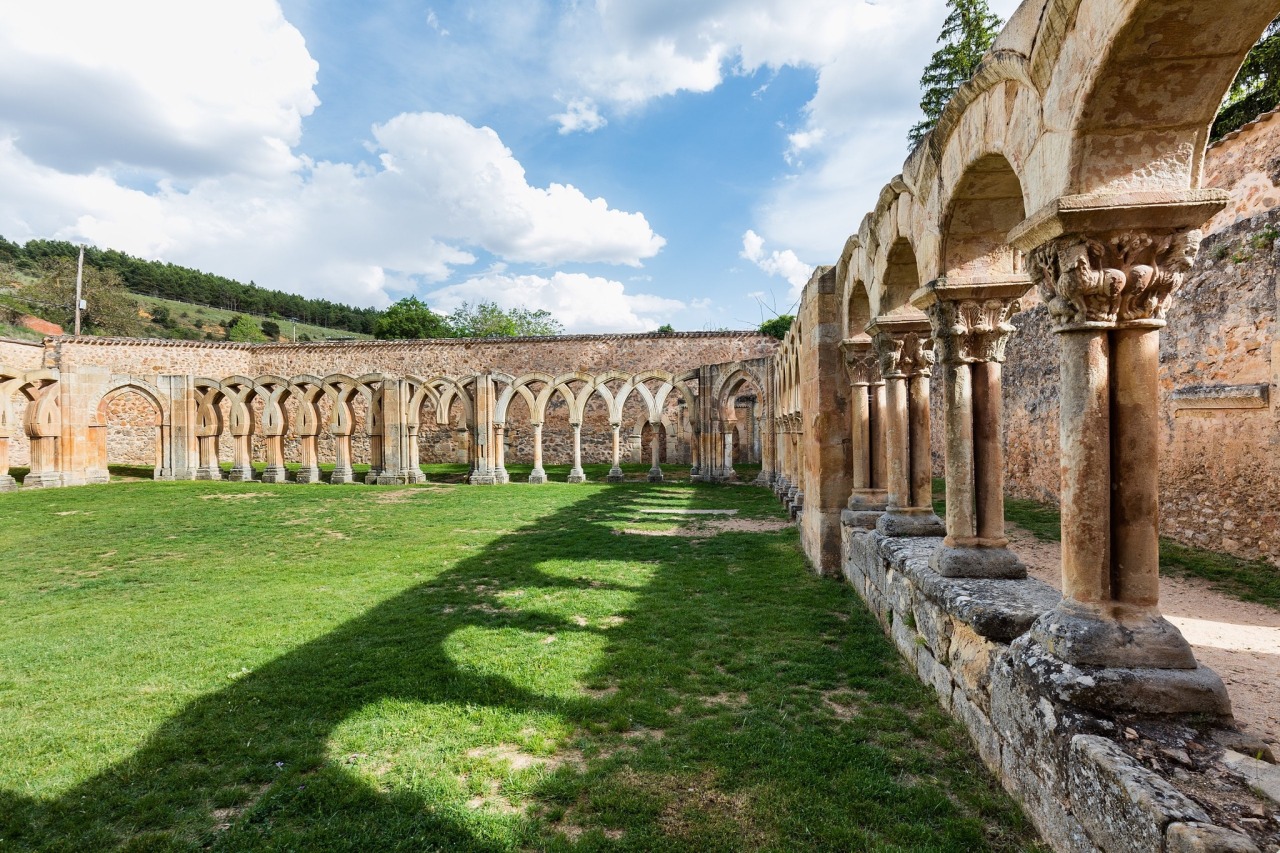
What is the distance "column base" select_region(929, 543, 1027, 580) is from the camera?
397cm

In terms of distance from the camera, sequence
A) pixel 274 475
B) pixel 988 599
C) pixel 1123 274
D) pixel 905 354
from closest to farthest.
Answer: pixel 1123 274, pixel 988 599, pixel 905 354, pixel 274 475

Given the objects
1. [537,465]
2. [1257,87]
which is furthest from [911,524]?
[537,465]

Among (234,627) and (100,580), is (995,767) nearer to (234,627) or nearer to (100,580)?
(234,627)

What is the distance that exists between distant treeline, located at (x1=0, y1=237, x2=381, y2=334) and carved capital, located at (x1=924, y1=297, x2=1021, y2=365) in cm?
7092

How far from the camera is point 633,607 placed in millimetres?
6125

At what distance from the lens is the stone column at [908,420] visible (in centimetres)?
573

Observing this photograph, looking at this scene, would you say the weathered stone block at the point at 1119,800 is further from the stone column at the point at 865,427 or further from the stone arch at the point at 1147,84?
the stone column at the point at 865,427

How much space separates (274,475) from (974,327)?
75.9 ft

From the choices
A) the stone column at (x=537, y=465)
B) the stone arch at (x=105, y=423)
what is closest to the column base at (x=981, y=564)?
the stone column at (x=537, y=465)

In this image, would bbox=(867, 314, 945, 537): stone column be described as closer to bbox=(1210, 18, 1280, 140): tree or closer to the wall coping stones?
the wall coping stones

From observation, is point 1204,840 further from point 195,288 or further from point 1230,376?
point 195,288

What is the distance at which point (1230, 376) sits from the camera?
7605 millimetres

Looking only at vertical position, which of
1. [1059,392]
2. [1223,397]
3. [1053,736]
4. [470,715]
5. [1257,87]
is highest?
[1257,87]

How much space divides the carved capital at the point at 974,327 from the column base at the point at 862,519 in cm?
269
